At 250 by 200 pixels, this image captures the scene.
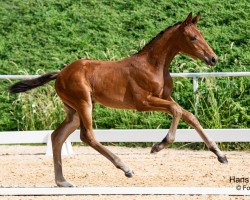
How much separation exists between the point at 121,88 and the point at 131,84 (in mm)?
124

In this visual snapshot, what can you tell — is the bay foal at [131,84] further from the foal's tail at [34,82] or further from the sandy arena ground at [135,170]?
the sandy arena ground at [135,170]

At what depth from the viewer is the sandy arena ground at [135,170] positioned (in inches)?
219

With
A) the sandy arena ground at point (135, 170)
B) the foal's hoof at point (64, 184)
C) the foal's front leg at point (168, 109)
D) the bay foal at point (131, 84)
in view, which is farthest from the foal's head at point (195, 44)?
the foal's hoof at point (64, 184)

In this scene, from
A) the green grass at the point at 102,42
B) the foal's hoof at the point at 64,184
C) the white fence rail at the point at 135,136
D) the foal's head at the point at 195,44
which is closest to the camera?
the foal's head at the point at 195,44

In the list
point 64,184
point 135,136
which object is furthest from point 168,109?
point 135,136

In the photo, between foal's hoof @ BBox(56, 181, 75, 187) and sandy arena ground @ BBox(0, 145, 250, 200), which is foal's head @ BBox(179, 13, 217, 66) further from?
foal's hoof @ BBox(56, 181, 75, 187)

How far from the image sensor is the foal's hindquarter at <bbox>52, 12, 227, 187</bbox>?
5238 mm

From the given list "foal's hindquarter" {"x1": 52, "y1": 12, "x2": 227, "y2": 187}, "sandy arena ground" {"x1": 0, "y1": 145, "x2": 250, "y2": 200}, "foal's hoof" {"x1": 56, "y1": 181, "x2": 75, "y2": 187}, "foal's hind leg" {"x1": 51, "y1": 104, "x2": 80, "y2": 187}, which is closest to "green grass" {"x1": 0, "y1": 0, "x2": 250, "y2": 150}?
"sandy arena ground" {"x1": 0, "y1": 145, "x2": 250, "y2": 200}

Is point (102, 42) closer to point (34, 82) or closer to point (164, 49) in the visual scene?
point (34, 82)

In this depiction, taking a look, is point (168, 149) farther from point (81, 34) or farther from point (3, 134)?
point (81, 34)

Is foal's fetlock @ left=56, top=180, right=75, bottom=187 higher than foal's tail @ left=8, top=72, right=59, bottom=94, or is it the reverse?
foal's tail @ left=8, top=72, right=59, bottom=94

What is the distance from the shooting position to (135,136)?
27.6ft

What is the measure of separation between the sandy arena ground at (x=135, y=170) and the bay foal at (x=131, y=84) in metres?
0.55

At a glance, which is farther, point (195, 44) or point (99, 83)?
point (99, 83)
